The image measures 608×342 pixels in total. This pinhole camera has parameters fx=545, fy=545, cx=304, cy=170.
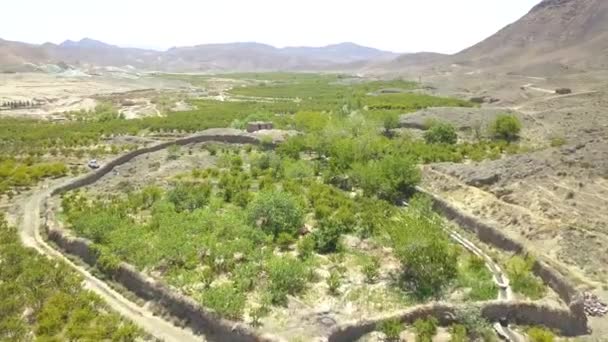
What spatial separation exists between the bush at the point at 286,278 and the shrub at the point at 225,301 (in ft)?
4.30

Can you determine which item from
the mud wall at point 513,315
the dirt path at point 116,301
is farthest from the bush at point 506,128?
the dirt path at point 116,301

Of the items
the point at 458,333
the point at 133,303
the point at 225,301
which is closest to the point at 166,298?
the point at 133,303

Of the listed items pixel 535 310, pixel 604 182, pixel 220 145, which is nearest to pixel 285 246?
pixel 535 310

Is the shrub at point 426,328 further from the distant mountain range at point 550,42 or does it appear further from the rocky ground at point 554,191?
the distant mountain range at point 550,42

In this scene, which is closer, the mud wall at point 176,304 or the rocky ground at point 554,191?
the mud wall at point 176,304

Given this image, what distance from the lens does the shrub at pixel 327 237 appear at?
73.4 ft

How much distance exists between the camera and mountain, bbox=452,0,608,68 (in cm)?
11056

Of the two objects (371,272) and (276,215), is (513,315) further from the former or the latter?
(276,215)

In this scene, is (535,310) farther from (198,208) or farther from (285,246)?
(198,208)

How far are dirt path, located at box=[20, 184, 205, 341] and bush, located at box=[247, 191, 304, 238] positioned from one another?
6981mm

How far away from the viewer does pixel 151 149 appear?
142ft

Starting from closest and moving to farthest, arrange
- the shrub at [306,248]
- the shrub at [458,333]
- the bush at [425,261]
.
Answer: the shrub at [458,333] < the bush at [425,261] < the shrub at [306,248]

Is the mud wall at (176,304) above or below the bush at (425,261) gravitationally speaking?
below

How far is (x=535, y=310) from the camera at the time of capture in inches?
671
